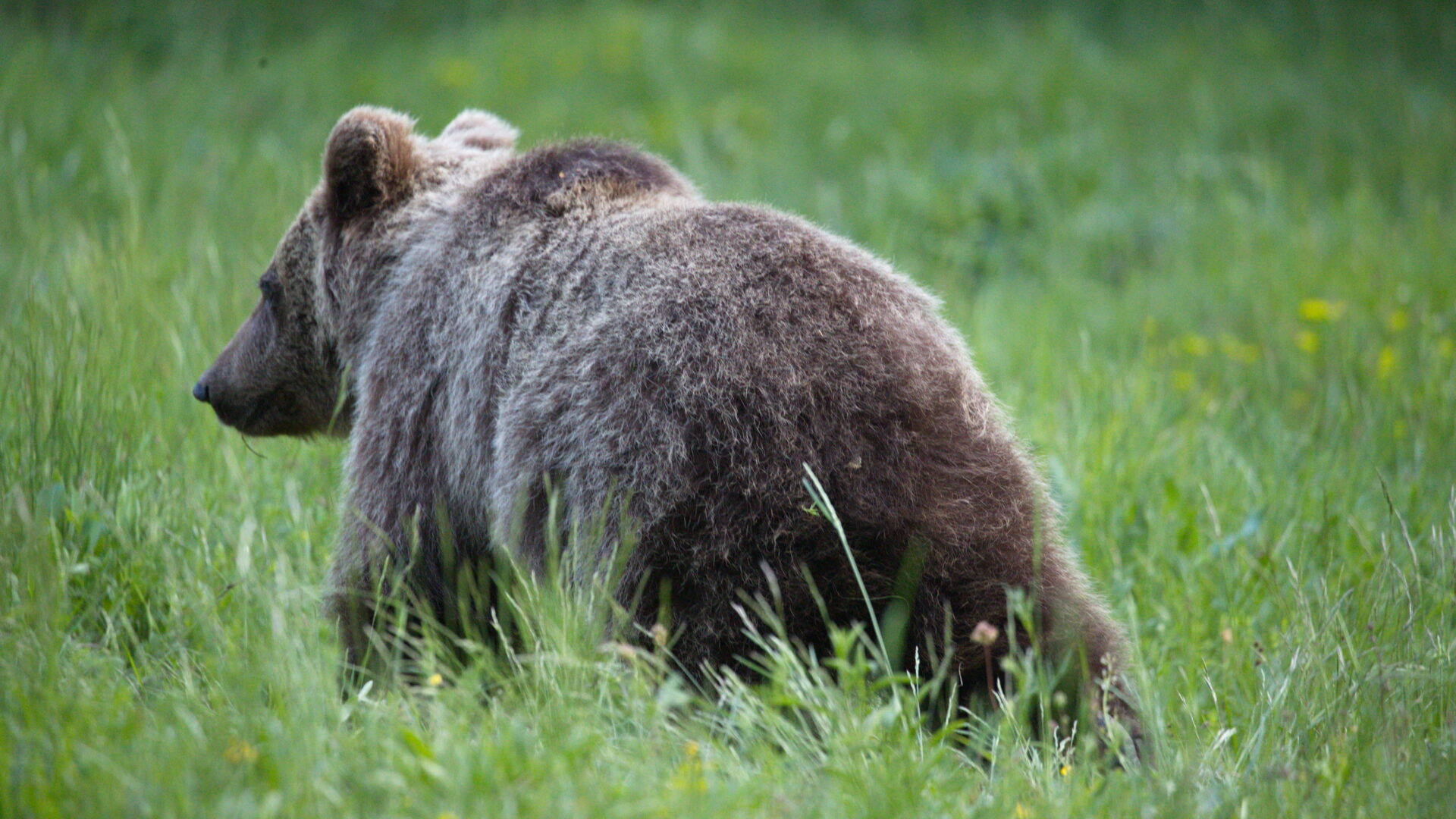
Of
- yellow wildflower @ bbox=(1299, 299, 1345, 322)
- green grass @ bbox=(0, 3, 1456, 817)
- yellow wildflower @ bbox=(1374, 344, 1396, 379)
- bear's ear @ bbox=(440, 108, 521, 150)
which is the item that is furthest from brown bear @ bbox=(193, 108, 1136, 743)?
yellow wildflower @ bbox=(1299, 299, 1345, 322)

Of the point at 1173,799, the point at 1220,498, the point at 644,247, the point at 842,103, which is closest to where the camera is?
the point at 1173,799

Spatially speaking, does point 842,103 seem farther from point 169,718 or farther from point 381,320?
point 169,718

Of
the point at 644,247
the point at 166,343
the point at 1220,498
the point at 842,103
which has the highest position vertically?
the point at 842,103

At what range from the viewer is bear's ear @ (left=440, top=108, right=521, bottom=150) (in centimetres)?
463

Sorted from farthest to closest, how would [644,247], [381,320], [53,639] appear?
[381,320], [644,247], [53,639]

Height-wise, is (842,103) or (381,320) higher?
(842,103)

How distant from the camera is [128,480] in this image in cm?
404

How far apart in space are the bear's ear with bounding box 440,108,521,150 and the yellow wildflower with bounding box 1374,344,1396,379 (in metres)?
4.38

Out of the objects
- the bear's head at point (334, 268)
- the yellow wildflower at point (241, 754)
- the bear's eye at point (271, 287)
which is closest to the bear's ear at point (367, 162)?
the bear's head at point (334, 268)

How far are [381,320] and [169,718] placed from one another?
1.64 metres

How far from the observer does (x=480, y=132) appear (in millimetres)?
4664

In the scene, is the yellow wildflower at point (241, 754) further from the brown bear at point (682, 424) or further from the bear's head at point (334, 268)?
the bear's head at point (334, 268)

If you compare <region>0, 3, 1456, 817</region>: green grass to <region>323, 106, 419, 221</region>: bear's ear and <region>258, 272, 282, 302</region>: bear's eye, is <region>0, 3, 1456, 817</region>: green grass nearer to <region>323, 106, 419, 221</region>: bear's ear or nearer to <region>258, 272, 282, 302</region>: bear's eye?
<region>258, 272, 282, 302</region>: bear's eye

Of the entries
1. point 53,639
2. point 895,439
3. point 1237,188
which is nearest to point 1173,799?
point 895,439
